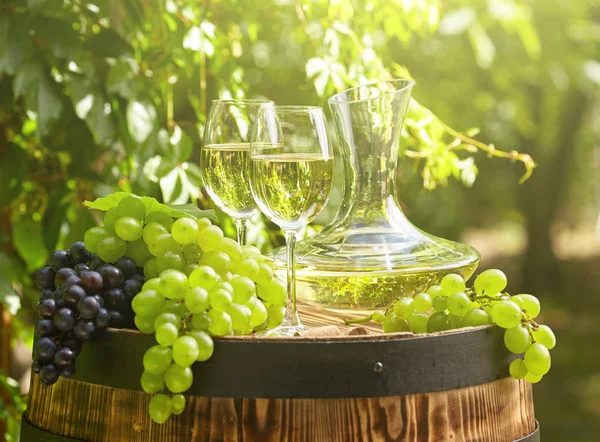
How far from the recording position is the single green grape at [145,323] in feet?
3.34

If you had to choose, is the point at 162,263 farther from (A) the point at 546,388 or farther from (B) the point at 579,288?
(B) the point at 579,288

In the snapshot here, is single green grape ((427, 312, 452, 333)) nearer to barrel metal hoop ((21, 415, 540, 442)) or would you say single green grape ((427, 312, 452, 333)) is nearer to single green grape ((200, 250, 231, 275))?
barrel metal hoop ((21, 415, 540, 442))

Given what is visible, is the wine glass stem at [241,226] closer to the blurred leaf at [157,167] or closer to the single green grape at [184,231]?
the single green grape at [184,231]

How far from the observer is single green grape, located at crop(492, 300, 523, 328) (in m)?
1.09

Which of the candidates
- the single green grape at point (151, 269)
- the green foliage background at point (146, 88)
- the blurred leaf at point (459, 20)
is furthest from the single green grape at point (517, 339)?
the blurred leaf at point (459, 20)

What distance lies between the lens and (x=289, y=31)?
2.42 m

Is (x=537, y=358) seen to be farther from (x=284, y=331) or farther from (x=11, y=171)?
(x=11, y=171)

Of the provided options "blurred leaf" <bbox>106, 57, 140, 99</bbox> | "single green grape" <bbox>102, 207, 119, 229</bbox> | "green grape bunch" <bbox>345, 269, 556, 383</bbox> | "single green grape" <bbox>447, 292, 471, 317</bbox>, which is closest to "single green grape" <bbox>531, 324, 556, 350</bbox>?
"green grape bunch" <bbox>345, 269, 556, 383</bbox>

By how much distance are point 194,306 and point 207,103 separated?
1203mm

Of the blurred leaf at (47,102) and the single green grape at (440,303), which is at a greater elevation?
the blurred leaf at (47,102)

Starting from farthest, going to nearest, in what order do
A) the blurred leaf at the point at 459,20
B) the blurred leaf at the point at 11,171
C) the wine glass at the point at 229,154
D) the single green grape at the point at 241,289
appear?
the blurred leaf at the point at 459,20, the blurred leaf at the point at 11,171, the wine glass at the point at 229,154, the single green grape at the point at 241,289

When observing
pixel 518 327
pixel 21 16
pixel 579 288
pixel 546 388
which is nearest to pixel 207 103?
pixel 21 16

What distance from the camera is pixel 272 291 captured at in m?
1.21

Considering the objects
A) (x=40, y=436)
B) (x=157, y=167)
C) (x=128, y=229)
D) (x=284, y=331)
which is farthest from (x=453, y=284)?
(x=157, y=167)
